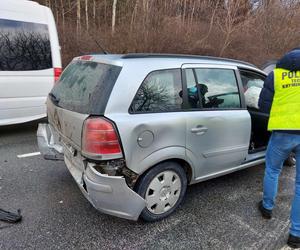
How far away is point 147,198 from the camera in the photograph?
2480 mm

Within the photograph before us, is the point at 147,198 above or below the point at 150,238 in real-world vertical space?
above

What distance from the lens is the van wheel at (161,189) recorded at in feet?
7.99

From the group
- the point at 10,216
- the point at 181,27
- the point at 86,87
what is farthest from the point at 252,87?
the point at 181,27

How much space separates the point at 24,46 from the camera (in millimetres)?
4625

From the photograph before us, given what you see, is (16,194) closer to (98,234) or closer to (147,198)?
(98,234)

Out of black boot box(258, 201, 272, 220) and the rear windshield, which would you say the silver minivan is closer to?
the rear windshield

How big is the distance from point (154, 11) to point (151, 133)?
1083 cm

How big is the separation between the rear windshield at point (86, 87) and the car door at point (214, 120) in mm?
801

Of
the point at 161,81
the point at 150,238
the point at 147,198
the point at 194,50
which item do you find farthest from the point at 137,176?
the point at 194,50

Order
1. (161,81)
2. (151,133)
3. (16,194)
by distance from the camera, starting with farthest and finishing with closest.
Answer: (16,194) → (161,81) → (151,133)

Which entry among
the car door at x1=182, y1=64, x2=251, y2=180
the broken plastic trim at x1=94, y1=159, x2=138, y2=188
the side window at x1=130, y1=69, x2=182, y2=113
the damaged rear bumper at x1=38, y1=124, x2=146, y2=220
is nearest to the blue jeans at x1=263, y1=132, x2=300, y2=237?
the car door at x1=182, y1=64, x2=251, y2=180

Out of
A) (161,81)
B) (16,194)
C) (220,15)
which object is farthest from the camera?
(220,15)

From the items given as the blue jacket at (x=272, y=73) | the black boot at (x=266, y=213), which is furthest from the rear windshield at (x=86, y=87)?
the black boot at (x=266, y=213)

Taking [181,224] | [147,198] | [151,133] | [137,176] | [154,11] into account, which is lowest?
[181,224]
